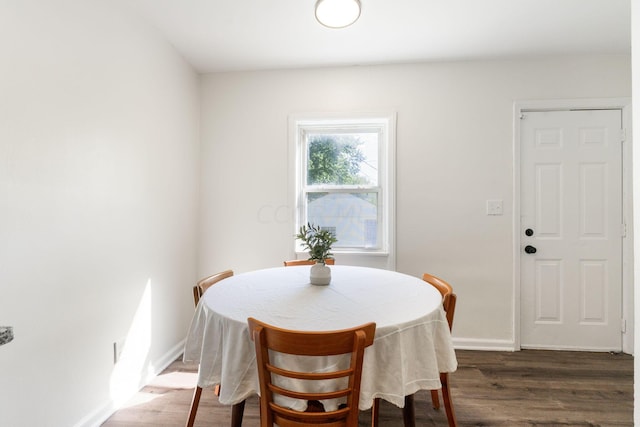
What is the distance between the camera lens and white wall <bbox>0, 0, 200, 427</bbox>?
1.23 metres

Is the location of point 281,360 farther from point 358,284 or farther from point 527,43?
point 527,43

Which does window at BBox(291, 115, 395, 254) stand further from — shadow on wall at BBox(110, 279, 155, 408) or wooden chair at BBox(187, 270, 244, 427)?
shadow on wall at BBox(110, 279, 155, 408)

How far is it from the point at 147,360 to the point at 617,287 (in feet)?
12.4

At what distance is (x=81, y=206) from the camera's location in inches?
59.9

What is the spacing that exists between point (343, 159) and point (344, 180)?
0.67 ft

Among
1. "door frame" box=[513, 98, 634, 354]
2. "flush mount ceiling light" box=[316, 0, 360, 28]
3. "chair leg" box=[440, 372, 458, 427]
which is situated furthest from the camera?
"door frame" box=[513, 98, 634, 354]

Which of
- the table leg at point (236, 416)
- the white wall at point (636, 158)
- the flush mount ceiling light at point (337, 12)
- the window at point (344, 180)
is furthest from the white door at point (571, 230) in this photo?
the table leg at point (236, 416)

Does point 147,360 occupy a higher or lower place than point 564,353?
higher

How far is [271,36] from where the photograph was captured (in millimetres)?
2201

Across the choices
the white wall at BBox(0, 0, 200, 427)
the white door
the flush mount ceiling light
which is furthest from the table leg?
the white door

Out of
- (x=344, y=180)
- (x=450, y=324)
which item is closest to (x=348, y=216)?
(x=344, y=180)

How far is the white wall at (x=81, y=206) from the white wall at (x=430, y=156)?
0.61 m

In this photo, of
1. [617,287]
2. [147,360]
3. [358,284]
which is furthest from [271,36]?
[617,287]

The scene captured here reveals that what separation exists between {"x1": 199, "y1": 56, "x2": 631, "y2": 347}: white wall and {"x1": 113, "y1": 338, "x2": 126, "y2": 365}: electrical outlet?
1017 mm
